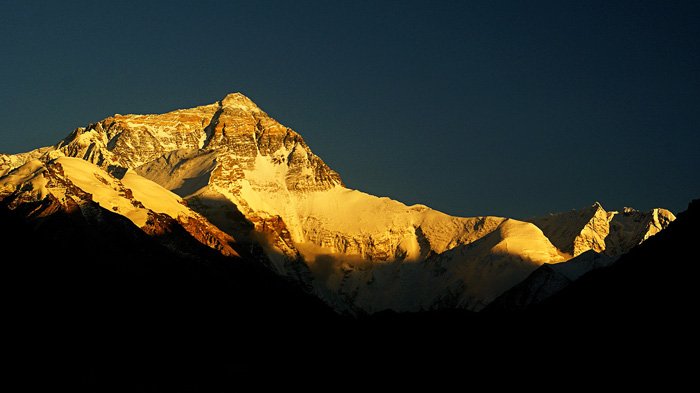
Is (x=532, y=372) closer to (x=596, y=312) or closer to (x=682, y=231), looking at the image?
(x=596, y=312)

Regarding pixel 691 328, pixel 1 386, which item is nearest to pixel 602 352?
pixel 691 328

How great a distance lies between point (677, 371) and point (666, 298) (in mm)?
19313

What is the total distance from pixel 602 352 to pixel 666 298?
1087cm

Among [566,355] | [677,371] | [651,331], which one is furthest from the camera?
[566,355]

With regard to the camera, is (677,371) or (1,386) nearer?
(677,371)

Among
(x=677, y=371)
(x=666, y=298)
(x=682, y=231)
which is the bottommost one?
(x=677, y=371)

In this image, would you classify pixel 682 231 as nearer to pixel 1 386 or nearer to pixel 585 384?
pixel 585 384

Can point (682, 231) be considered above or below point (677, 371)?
above

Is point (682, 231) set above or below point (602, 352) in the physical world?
above

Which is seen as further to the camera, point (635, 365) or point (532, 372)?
point (532, 372)

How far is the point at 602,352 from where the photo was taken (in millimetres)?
181875

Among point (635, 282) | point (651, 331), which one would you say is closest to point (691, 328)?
point (651, 331)

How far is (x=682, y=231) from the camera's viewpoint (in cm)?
19350

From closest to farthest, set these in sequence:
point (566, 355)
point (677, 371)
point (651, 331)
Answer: point (677, 371) < point (651, 331) < point (566, 355)
